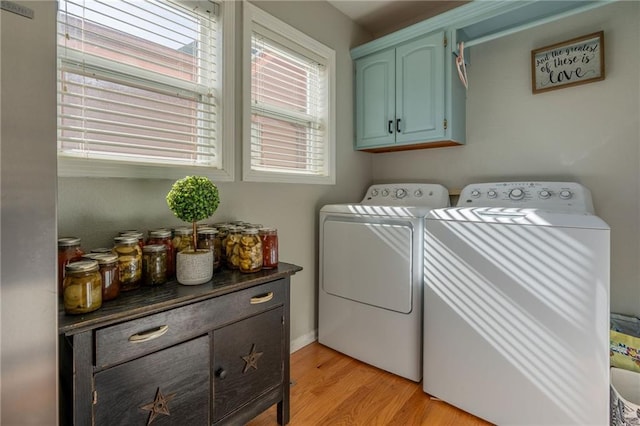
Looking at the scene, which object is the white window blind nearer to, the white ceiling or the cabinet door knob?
the cabinet door knob

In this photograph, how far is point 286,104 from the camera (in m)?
2.17

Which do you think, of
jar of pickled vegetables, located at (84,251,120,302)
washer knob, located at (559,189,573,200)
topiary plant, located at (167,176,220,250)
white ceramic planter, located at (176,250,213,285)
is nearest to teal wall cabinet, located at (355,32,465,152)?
washer knob, located at (559,189,573,200)

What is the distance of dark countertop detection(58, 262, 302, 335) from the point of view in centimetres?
89

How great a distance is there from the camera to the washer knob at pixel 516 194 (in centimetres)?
188

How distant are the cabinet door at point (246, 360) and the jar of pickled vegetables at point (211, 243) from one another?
0.33 metres

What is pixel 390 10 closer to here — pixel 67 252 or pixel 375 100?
pixel 375 100

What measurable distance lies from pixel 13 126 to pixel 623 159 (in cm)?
265

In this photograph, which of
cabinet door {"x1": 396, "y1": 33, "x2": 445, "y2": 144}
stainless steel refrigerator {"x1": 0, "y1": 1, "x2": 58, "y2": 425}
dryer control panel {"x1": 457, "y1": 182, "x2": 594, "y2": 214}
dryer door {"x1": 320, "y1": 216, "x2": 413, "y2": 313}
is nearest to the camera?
Answer: stainless steel refrigerator {"x1": 0, "y1": 1, "x2": 58, "y2": 425}

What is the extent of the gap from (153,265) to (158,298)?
0.19 meters

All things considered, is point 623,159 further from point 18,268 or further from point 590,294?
point 18,268

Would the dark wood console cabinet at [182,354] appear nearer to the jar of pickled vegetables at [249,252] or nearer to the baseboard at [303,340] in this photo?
the jar of pickled vegetables at [249,252]

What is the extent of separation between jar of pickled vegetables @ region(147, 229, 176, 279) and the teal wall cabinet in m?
1.72

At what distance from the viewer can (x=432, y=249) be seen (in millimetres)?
1704

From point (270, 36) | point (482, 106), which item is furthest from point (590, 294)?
point (270, 36)
